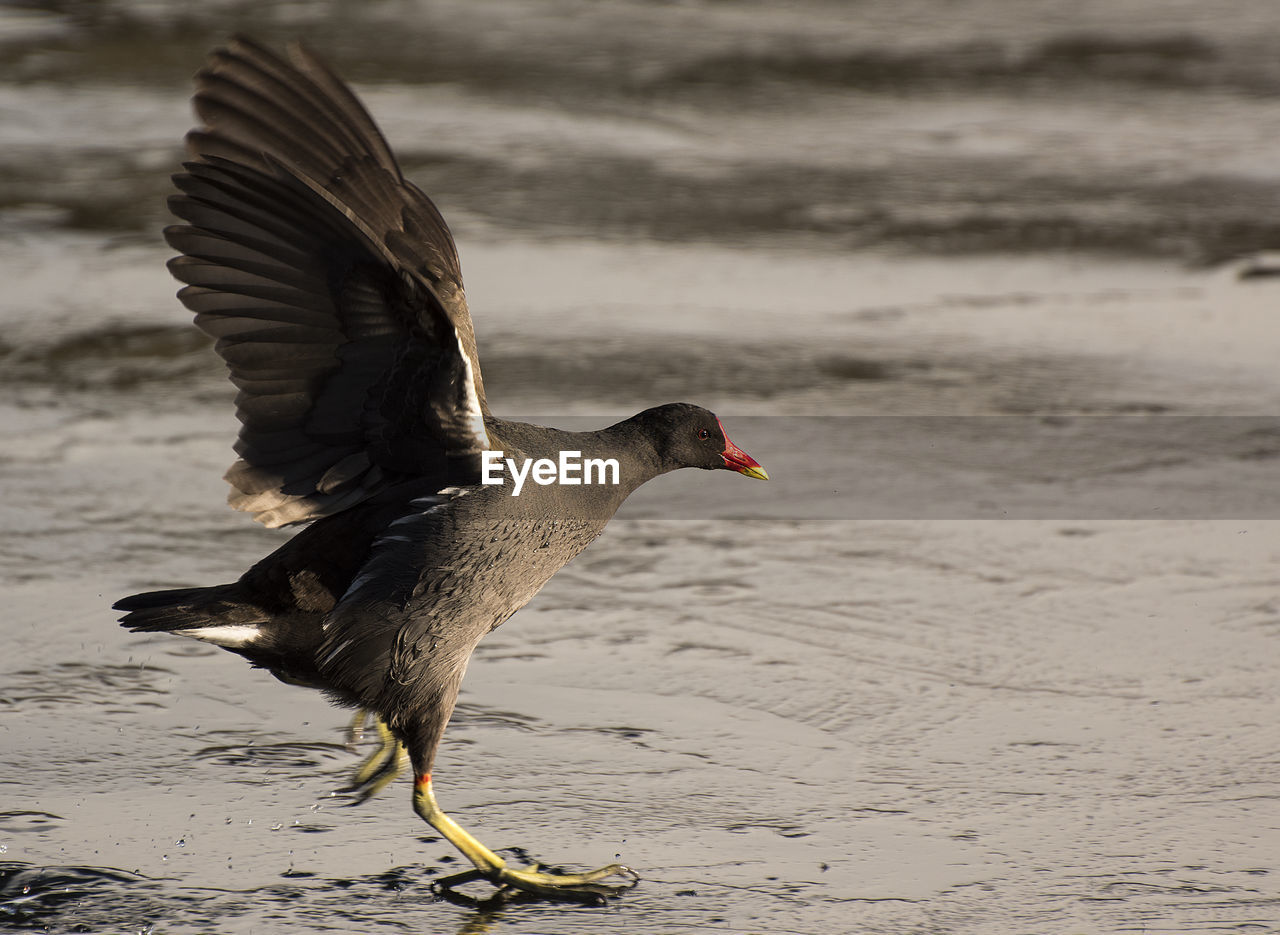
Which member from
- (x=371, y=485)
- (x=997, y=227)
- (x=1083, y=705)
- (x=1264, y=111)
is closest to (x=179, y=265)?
(x=371, y=485)

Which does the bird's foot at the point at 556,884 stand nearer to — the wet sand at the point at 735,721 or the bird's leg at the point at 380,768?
the wet sand at the point at 735,721

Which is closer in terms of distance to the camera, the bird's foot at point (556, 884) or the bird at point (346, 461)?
the bird's foot at point (556, 884)

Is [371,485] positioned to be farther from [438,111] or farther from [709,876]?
[438,111]

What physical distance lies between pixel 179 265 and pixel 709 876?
1704 mm

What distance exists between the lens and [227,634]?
403cm

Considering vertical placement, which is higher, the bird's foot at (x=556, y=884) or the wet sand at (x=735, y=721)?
the wet sand at (x=735, y=721)

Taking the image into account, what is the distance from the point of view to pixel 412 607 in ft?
13.1

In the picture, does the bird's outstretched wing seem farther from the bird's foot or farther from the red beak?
the bird's foot

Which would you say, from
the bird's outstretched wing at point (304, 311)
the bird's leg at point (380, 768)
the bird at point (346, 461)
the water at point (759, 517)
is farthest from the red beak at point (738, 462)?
the bird's leg at point (380, 768)

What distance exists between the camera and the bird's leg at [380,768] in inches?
166

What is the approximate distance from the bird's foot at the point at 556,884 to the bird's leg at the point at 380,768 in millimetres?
387

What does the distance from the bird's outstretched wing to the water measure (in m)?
0.74

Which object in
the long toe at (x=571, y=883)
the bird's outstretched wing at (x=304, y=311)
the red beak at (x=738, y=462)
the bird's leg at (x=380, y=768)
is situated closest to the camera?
the long toe at (x=571, y=883)

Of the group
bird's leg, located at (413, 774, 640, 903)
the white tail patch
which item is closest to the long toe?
bird's leg, located at (413, 774, 640, 903)
